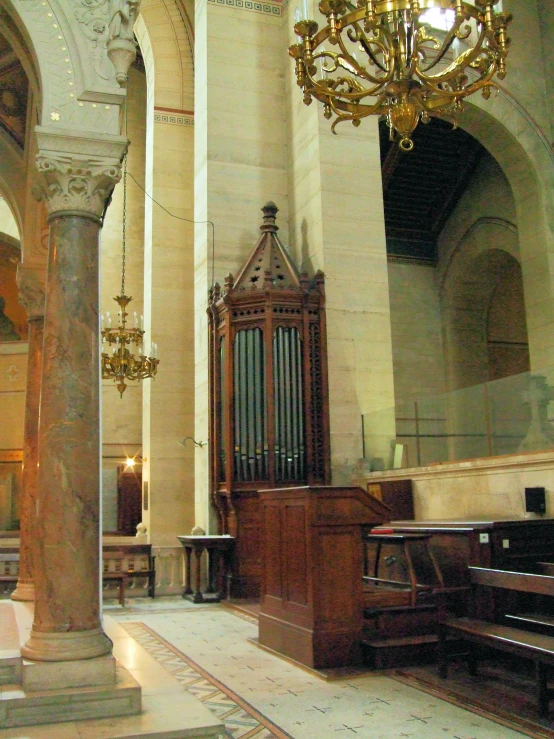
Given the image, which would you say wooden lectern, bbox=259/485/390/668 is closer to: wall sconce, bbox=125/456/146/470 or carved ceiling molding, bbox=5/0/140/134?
carved ceiling molding, bbox=5/0/140/134

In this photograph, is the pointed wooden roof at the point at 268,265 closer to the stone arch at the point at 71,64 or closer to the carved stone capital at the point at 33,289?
the carved stone capital at the point at 33,289

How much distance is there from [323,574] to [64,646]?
2.43m

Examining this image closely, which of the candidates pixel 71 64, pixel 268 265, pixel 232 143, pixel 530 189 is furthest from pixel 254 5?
pixel 71 64

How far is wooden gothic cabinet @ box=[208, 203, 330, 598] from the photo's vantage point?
10383 millimetres

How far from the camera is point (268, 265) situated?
10953 mm

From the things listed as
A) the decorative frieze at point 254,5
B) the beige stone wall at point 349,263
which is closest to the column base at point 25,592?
the beige stone wall at point 349,263

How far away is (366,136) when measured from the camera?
1162 cm

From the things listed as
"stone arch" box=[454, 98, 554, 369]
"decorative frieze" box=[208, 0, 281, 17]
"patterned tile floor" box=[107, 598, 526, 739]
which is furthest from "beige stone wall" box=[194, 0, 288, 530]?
"patterned tile floor" box=[107, 598, 526, 739]

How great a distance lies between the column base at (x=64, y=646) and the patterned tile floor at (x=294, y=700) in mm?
927

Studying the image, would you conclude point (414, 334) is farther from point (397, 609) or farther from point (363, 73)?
point (397, 609)

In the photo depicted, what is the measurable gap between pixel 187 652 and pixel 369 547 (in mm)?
2282

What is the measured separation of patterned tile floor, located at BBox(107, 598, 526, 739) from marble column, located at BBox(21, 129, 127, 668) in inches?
45.0

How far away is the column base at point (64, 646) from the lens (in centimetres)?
430

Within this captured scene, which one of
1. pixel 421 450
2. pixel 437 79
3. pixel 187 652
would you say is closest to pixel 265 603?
pixel 187 652
